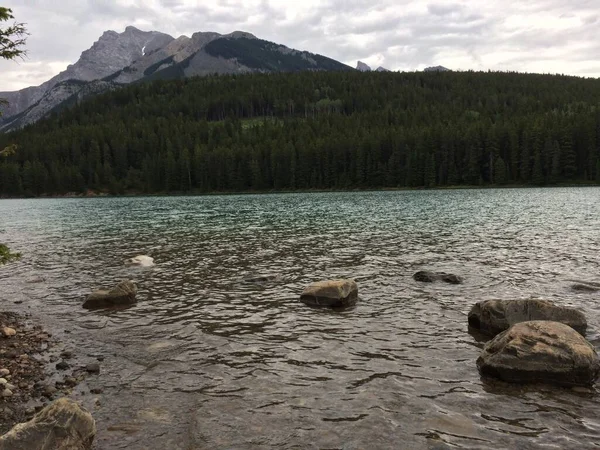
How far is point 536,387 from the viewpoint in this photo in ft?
39.0

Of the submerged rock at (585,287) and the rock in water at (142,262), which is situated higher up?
the rock in water at (142,262)

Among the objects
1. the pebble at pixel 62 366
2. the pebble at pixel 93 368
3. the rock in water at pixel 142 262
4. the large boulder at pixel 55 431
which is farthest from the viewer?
the rock in water at pixel 142 262

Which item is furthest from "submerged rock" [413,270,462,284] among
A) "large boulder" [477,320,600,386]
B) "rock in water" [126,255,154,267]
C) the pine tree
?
the pine tree

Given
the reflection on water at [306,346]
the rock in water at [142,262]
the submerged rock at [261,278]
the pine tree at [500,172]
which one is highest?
the pine tree at [500,172]

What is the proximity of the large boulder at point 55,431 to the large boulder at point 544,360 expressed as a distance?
34.8 feet

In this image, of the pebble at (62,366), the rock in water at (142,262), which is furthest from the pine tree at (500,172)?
the pebble at (62,366)

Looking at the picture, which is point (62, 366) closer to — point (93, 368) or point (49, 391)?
point (93, 368)

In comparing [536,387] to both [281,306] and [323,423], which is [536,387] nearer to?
[323,423]

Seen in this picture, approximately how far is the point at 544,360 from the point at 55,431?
12.4 m

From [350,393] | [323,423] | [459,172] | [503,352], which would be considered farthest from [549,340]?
[459,172]

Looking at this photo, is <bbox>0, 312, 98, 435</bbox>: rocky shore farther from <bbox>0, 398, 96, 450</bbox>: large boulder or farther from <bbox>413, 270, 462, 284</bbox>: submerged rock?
<bbox>413, 270, 462, 284</bbox>: submerged rock

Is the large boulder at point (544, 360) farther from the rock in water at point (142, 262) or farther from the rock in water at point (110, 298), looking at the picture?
the rock in water at point (142, 262)

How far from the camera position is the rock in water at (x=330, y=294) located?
64.4 feet

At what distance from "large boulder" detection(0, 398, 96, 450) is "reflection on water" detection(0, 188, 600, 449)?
2.78 feet
